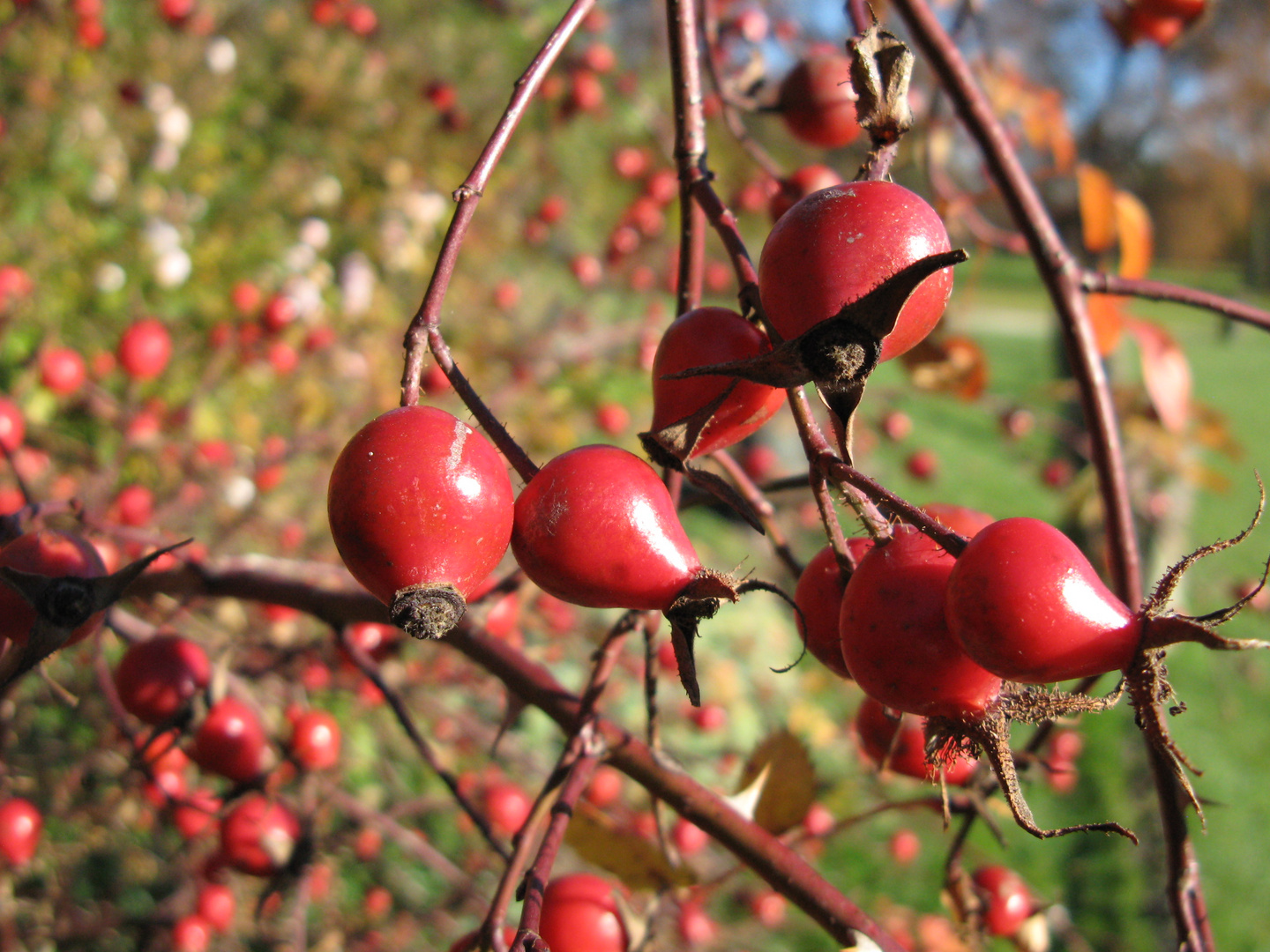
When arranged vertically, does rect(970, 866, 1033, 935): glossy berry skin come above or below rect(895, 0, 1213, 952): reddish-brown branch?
below

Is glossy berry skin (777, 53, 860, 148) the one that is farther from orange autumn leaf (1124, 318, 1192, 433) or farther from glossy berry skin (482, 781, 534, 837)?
glossy berry skin (482, 781, 534, 837)

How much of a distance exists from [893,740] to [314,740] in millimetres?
985

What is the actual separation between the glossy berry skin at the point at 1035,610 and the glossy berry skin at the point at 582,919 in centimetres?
Answer: 49

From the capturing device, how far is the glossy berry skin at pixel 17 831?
1446mm

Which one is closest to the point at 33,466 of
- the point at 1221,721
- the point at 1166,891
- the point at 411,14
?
Answer: the point at 1166,891

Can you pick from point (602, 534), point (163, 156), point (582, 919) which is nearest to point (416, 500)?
point (602, 534)

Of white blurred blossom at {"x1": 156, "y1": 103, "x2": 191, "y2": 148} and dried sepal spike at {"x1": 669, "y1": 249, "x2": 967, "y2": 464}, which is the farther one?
white blurred blossom at {"x1": 156, "y1": 103, "x2": 191, "y2": 148}

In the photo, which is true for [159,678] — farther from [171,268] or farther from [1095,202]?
[171,268]

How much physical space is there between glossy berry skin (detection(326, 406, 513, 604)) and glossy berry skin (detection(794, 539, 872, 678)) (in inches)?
8.9

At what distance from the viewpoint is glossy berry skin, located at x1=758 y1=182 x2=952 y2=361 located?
1.60 ft

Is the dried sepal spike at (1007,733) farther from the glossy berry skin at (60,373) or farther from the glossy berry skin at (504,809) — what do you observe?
the glossy berry skin at (60,373)

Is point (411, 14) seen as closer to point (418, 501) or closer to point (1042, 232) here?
point (1042, 232)

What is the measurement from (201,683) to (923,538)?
82cm

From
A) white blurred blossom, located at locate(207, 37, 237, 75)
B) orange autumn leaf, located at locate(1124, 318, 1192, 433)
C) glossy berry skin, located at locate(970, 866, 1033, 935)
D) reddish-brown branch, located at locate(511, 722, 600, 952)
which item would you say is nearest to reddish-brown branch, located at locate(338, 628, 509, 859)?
reddish-brown branch, located at locate(511, 722, 600, 952)
